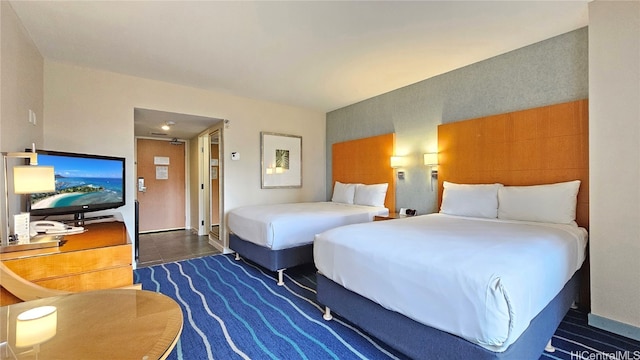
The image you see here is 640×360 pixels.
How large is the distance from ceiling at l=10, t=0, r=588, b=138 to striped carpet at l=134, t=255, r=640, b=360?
2559mm

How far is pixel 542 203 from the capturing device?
2510mm

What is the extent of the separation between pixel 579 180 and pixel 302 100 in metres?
3.81

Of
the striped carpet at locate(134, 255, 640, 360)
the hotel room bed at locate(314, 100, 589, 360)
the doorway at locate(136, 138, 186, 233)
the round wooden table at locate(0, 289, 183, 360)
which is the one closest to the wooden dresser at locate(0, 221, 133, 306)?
the round wooden table at locate(0, 289, 183, 360)

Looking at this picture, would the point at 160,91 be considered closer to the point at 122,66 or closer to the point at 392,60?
the point at 122,66

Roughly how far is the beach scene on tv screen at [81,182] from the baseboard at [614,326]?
177 inches

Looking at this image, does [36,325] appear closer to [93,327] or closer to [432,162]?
[93,327]

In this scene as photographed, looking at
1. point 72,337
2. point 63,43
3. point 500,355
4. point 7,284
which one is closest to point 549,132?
point 500,355

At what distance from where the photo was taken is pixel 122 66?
3299mm

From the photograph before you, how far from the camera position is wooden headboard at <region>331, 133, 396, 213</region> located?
14.1 ft

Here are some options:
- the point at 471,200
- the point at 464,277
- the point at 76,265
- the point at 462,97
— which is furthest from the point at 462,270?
the point at 462,97

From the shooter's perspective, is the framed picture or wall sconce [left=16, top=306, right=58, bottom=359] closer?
wall sconce [left=16, top=306, right=58, bottom=359]

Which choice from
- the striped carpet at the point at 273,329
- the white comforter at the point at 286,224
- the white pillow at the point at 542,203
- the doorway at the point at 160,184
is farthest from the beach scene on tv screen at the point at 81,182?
the white pillow at the point at 542,203

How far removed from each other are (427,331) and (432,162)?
2.55 meters

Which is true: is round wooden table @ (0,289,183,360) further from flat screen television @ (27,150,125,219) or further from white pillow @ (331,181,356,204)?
white pillow @ (331,181,356,204)
